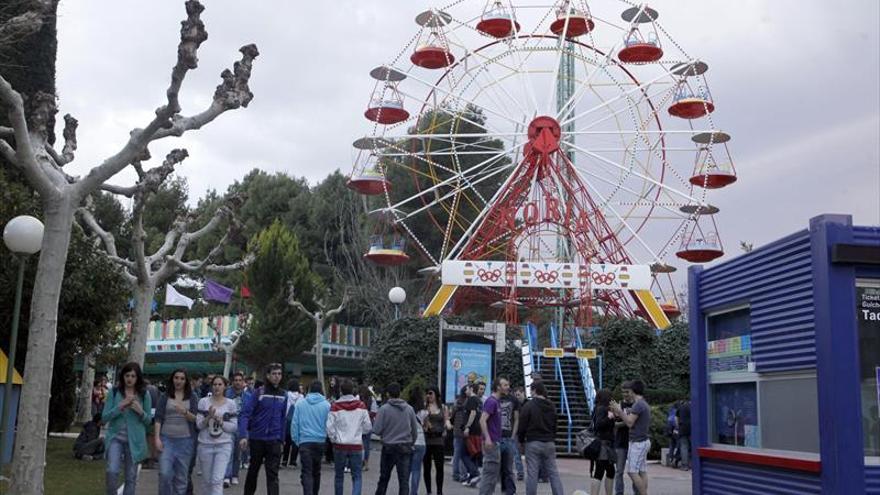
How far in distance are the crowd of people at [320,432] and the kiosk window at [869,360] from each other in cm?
420

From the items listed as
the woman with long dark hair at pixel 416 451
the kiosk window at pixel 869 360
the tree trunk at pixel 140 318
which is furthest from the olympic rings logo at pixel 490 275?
the kiosk window at pixel 869 360

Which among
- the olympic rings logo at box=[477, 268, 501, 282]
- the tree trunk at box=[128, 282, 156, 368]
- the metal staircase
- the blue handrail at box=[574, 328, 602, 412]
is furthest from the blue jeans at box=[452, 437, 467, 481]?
the olympic rings logo at box=[477, 268, 501, 282]

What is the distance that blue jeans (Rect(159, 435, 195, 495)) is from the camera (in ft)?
34.2

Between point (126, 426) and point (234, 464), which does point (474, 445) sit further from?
point (126, 426)

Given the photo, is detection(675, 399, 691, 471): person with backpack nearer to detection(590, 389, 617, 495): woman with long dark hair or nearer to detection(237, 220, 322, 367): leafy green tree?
detection(590, 389, 617, 495): woman with long dark hair

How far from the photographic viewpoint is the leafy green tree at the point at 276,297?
42.2 meters

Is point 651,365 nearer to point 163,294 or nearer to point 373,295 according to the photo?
point 373,295

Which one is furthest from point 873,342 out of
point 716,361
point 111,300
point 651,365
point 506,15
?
point 506,15

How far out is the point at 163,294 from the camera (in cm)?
4562

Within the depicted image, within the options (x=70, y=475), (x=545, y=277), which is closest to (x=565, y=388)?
(x=545, y=277)

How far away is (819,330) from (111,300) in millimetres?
15801

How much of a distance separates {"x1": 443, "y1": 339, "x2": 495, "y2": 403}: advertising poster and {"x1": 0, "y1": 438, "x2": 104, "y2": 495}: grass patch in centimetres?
752

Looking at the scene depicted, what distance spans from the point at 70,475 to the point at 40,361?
20.7 feet

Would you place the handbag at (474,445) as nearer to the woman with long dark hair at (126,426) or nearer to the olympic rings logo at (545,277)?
the woman with long dark hair at (126,426)
